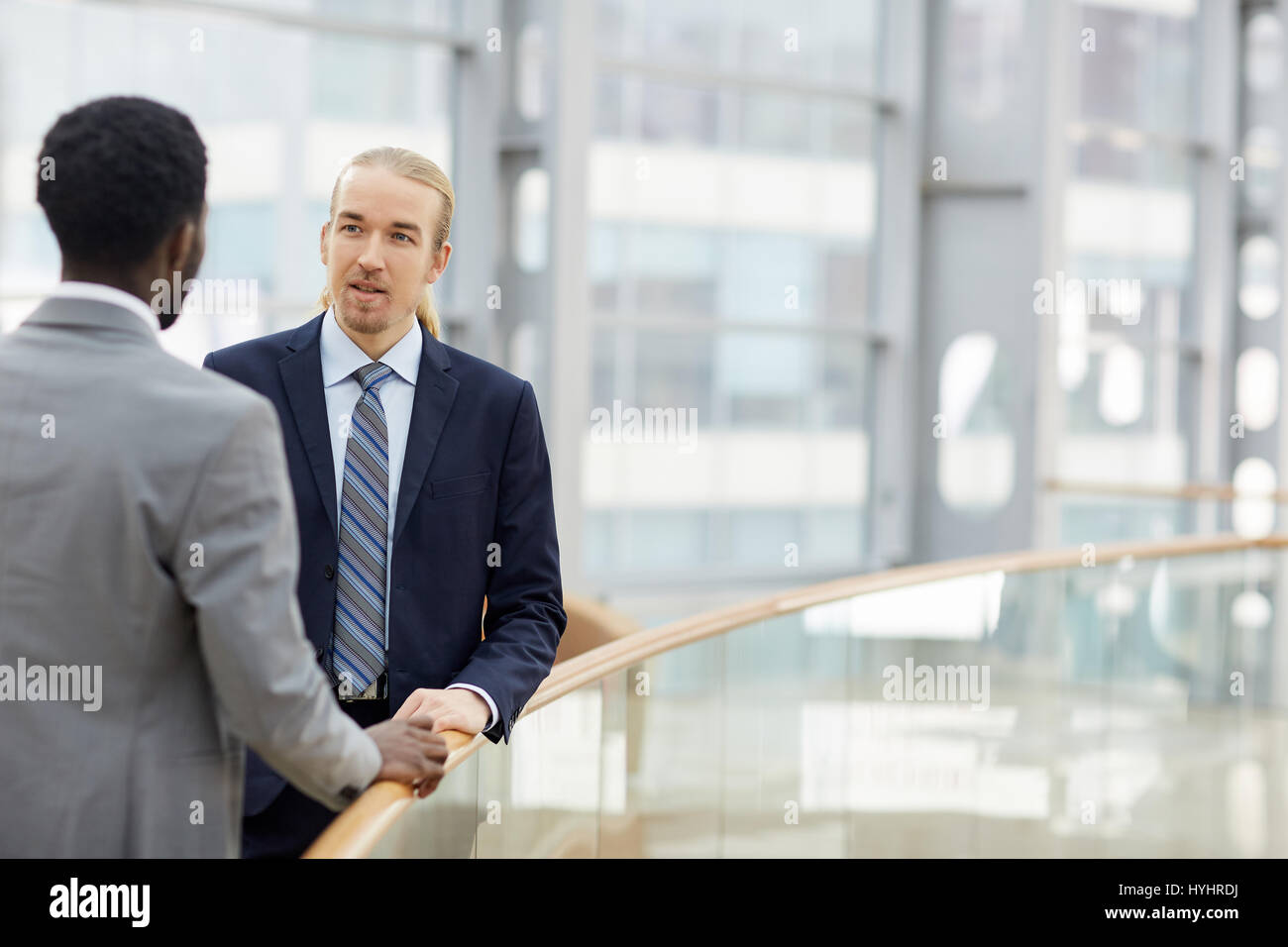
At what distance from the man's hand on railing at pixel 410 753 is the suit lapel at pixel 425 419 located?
0.86 ft

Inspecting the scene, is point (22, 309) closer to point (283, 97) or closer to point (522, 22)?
point (283, 97)

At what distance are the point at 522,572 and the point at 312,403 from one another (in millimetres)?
371

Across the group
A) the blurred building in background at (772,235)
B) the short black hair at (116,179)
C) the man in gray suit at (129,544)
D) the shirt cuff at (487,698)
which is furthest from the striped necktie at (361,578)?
the blurred building in background at (772,235)

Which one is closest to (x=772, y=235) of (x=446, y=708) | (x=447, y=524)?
(x=447, y=524)

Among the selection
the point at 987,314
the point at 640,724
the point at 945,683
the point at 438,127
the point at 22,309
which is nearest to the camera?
the point at 640,724

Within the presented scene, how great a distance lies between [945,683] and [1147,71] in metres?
6.51

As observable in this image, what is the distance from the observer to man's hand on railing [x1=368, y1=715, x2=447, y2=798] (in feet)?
5.50

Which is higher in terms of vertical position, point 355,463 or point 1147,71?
point 1147,71

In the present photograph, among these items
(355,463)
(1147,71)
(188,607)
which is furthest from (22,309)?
(1147,71)

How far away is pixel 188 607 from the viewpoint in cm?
132

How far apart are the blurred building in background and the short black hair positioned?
5.14m

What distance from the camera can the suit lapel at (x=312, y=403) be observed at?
1870mm

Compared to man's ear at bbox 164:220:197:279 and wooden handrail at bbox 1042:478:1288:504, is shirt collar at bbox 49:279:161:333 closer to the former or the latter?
man's ear at bbox 164:220:197:279

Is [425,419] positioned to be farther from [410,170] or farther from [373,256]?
[410,170]
